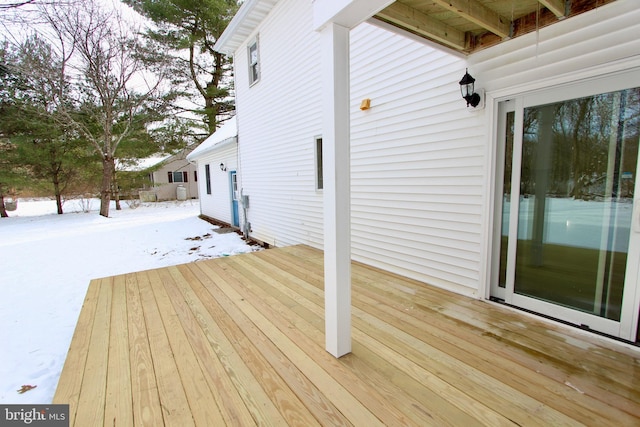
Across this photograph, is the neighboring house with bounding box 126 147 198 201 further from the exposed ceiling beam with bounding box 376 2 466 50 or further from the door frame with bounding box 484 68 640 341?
the door frame with bounding box 484 68 640 341

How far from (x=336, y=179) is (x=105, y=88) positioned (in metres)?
14.3

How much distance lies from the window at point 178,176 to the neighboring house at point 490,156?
21.6m

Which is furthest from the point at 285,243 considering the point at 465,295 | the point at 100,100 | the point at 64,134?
the point at 64,134

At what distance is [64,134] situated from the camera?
41.9 feet

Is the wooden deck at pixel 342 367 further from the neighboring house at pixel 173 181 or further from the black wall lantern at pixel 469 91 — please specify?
the neighboring house at pixel 173 181

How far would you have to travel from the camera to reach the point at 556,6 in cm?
199

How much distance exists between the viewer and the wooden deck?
1503 millimetres

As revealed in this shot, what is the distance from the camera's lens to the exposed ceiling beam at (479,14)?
76.2 inches

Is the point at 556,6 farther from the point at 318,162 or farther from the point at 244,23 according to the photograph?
the point at 244,23

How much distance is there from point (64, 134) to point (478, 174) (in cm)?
1644

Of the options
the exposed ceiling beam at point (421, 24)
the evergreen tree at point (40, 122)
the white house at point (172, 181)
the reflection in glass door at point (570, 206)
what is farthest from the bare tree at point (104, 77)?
the reflection in glass door at point (570, 206)

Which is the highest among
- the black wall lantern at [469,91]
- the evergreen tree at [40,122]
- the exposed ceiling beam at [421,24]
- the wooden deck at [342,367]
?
the evergreen tree at [40,122]

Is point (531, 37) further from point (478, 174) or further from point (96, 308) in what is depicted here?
point (96, 308)

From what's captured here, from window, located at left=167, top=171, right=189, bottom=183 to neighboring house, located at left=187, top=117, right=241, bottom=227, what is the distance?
11077 mm
